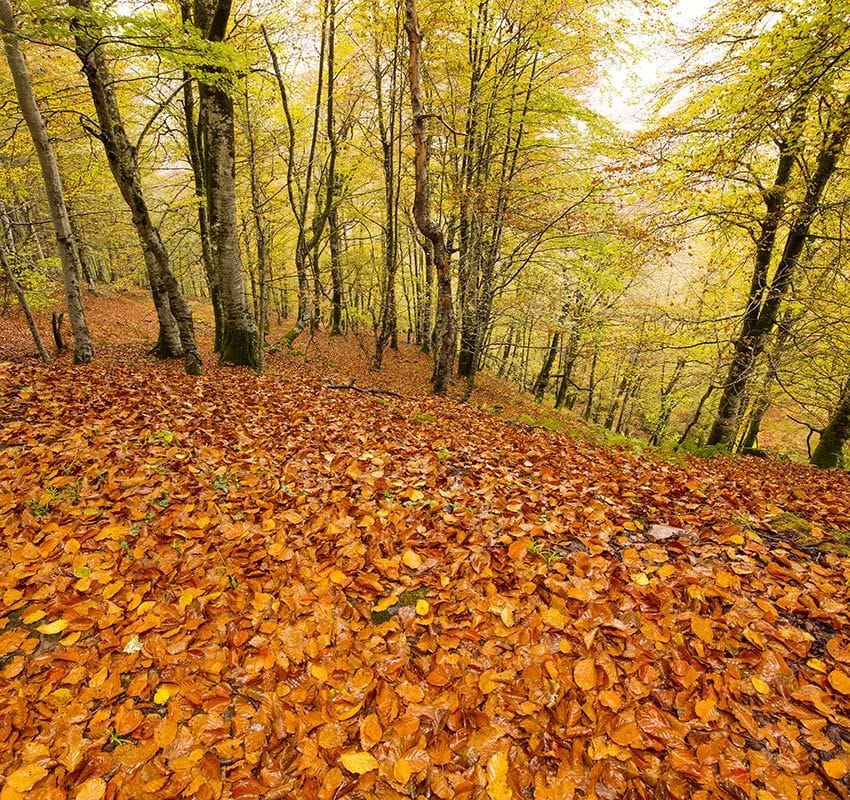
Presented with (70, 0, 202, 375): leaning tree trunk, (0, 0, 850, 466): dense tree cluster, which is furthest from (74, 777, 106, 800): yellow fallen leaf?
(70, 0, 202, 375): leaning tree trunk

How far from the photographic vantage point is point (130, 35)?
5.44m

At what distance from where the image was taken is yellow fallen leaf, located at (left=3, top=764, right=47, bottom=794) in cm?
205

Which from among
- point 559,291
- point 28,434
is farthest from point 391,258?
point 28,434

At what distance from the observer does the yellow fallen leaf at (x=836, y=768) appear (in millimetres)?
2070

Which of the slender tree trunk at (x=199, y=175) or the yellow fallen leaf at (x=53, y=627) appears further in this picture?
the slender tree trunk at (x=199, y=175)

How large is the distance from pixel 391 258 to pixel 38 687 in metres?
11.5

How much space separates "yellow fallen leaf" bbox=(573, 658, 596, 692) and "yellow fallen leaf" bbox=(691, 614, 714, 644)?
0.73 meters

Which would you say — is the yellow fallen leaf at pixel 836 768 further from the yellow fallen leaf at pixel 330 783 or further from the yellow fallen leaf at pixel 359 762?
the yellow fallen leaf at pixel 330 783

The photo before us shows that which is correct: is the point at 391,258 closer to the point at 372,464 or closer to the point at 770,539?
the point at 372,464

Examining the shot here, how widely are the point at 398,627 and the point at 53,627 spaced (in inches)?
86.7

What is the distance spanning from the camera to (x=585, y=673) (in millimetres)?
2604

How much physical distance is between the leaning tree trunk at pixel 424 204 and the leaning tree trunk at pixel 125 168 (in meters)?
4.48

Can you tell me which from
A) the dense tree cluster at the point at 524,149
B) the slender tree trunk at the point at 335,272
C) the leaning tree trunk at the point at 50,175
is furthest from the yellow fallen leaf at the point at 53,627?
the slender tree trunk at the point at 335,272

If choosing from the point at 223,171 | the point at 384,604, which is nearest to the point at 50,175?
the point at 223,171
